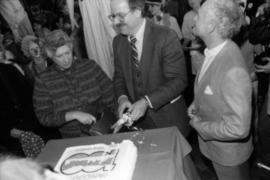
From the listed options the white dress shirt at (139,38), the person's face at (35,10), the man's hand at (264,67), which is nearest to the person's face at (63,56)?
the white dress shirt at (139,38)

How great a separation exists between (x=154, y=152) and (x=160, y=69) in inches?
36.0

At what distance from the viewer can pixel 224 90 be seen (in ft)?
5.45

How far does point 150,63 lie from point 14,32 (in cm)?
404

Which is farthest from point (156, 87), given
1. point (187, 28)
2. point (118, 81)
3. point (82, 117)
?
point (187, 28)

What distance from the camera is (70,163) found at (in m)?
1.62

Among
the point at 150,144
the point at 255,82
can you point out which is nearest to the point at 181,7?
the point at 255,82

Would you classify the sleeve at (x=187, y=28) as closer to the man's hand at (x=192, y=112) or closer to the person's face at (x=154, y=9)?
the person's face at (x=154, y=9)

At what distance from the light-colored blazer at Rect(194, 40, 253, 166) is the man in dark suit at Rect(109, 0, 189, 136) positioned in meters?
0.38

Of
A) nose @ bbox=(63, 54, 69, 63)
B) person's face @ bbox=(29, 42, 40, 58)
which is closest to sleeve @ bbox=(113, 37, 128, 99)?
nose @ bbox=(63, 54, 69, 63)

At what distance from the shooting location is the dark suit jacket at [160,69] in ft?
7.38

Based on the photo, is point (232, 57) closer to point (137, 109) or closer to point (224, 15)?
point (224, 15)

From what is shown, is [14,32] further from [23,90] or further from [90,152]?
[90,152]

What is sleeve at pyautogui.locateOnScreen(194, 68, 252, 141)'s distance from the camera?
1.61 m

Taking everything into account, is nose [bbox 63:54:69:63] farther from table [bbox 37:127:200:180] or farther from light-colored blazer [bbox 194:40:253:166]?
light-colored blazer [bbox 194:40:253:166]
